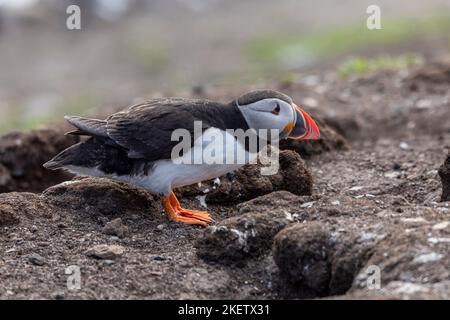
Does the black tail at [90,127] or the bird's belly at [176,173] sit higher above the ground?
the black tail at [90,127]

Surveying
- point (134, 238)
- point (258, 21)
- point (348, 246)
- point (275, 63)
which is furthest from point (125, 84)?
point (348, 246)

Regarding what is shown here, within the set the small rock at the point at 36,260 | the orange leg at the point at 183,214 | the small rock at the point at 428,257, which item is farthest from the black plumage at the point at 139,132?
the small rock at the point at 428,257

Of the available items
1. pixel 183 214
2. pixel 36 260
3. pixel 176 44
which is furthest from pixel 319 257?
pixel 176 44

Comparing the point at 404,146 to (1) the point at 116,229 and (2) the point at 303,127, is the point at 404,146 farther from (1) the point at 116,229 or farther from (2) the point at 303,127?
(1) the point at 116,229

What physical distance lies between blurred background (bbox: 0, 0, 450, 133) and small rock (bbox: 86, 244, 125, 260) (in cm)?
785

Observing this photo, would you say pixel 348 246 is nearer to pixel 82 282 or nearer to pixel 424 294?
pixel 424 294

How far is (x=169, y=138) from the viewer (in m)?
6.11

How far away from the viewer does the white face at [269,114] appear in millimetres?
6227

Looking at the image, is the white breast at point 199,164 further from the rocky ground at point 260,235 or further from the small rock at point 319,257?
the small rock at point 319,257

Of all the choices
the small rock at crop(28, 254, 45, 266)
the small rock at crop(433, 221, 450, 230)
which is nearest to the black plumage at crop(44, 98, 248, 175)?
the small rock at crop(28, 254, 45, 266)

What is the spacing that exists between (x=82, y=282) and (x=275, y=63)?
12.2 metres

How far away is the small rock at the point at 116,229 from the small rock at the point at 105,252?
0.30 meters

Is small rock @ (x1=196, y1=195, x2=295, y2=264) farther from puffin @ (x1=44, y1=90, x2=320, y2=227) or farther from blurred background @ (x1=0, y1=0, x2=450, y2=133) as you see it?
blurred background @ (x1=0, y1=0, x2=450, y2=133)

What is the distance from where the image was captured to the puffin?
20.0ft
